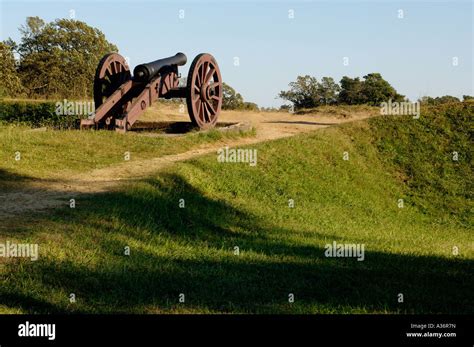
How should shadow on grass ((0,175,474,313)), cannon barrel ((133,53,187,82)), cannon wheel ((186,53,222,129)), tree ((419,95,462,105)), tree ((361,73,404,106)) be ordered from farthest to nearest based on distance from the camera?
tree ((361,73,404,106)) → tree ((419,95,462,105)) → cannon wheel ((186,53,222,129)) → cannon barrel ((133,53,187,82)) → shadow on grass ((0,175,474,313))

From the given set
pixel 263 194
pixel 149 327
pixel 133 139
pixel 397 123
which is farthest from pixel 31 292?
pixel 397 123

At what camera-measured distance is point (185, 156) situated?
14.4 m

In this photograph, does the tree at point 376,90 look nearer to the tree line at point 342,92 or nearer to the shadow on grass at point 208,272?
the tree line at point 342,92

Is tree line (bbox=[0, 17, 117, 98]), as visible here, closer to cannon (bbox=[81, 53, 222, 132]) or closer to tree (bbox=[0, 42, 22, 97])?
tree (bbox=[0, 42, 22, 97])

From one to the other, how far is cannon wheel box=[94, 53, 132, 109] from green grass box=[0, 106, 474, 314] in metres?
5.58

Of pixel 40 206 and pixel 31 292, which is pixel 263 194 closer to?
pixel 40 206

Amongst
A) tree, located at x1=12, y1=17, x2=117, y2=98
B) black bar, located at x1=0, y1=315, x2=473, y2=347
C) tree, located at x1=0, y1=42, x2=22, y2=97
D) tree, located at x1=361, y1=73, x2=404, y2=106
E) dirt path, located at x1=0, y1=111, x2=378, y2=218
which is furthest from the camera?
tree, located at x1=12, y1=17, x2=117, y2=98

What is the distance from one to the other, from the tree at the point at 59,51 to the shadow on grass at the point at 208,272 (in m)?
30.3

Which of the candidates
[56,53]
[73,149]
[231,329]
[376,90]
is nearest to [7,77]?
[56,53]

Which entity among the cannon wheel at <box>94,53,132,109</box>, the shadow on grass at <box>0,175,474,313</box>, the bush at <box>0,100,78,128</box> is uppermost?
the cannon wheel at <box>94,53,132,109</box>

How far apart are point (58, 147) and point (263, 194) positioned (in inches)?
181

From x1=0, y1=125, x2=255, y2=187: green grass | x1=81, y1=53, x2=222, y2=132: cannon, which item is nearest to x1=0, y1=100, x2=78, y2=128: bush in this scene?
x1=81, y1=53, x2=222, y2=132: cannon

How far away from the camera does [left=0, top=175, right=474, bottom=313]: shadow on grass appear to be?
6.21 metres

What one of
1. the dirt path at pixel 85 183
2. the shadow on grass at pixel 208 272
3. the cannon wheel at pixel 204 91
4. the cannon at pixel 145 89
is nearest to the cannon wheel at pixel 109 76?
the cannon at pixel 145 89
